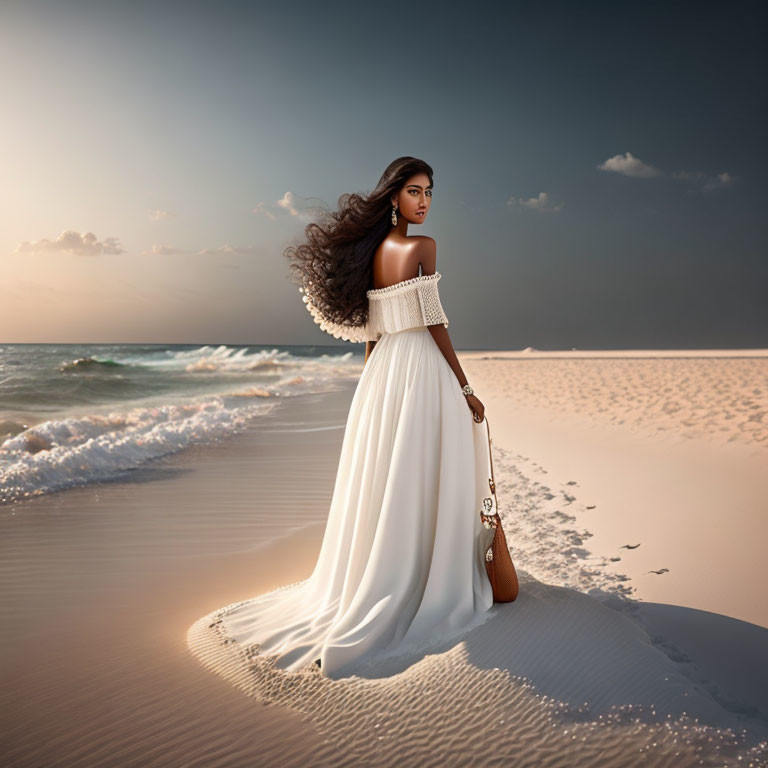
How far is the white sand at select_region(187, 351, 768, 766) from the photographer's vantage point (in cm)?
181

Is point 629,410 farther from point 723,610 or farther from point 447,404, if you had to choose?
point 447,404

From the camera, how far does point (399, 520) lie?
2.46 m

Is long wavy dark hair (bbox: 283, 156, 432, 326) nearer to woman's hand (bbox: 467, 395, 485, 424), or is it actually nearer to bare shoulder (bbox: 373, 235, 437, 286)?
bare shoulder (bbox: 373, 235, 437, 286)

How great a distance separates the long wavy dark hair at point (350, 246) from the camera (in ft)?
8.75

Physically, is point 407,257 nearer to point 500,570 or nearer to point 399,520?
point 399,520

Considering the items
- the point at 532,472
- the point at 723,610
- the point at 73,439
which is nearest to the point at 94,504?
the point at 73,439

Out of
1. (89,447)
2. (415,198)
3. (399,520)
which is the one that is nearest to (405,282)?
(415,198)

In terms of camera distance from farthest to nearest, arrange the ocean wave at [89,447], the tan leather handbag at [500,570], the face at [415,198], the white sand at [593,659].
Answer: the ocean wave at [89,447], the face at [415,198], the tan leather handbag at [500,570], the white sand at [593,659]

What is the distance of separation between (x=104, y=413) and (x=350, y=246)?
42.5 ft

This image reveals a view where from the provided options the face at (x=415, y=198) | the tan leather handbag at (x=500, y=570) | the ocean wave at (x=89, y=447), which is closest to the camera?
the tan leather handbag at (x=500, y=570)

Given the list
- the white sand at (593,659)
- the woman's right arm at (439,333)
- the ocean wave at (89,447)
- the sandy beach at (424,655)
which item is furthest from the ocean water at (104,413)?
the woman's right arm at (439,333)

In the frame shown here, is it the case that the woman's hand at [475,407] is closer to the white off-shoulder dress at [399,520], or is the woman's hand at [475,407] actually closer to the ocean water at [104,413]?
the white off-shoulder dress at [399,520]

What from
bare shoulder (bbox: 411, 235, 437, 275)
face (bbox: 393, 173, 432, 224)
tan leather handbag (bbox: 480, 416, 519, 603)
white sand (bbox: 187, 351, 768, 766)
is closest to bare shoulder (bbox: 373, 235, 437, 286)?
bare shoulder (bbox: 411, 235, 437, 275)

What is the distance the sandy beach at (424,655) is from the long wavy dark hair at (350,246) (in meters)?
1.59
